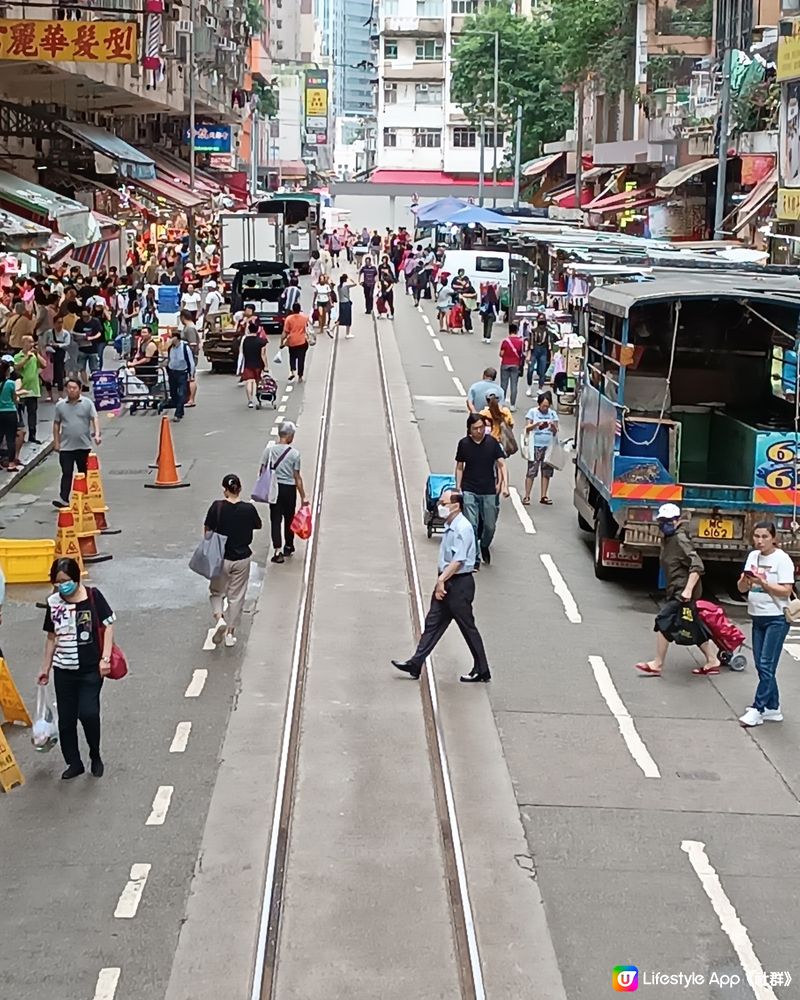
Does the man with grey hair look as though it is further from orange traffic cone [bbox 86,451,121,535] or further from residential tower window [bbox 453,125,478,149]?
residential tower window [bbox 453,125,478,149]

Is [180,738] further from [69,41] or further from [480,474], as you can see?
[69,41]

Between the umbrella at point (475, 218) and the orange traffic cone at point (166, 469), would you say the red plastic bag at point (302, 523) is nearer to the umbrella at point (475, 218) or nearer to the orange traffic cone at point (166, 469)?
the orange traffic cone at point (166, 469)

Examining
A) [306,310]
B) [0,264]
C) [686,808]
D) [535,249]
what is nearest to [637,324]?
[686,808]

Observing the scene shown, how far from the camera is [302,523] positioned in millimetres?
16578

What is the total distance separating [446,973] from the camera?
7.71 metres

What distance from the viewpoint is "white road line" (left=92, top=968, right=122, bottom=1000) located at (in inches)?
296

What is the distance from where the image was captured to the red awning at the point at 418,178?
121 m

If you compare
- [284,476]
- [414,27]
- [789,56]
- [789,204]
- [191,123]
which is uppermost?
[414,27]

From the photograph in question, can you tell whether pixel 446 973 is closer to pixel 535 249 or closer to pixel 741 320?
pixel 741 320

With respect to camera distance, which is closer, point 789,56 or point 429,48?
point 789,56

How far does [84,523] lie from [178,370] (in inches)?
411

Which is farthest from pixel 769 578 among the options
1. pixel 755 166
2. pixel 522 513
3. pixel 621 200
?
pixel 621 200

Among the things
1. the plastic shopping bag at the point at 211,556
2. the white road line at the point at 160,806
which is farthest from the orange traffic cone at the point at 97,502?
the white road line at the point at 160,806

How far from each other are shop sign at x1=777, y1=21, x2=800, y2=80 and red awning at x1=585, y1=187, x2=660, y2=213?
68.7ft
